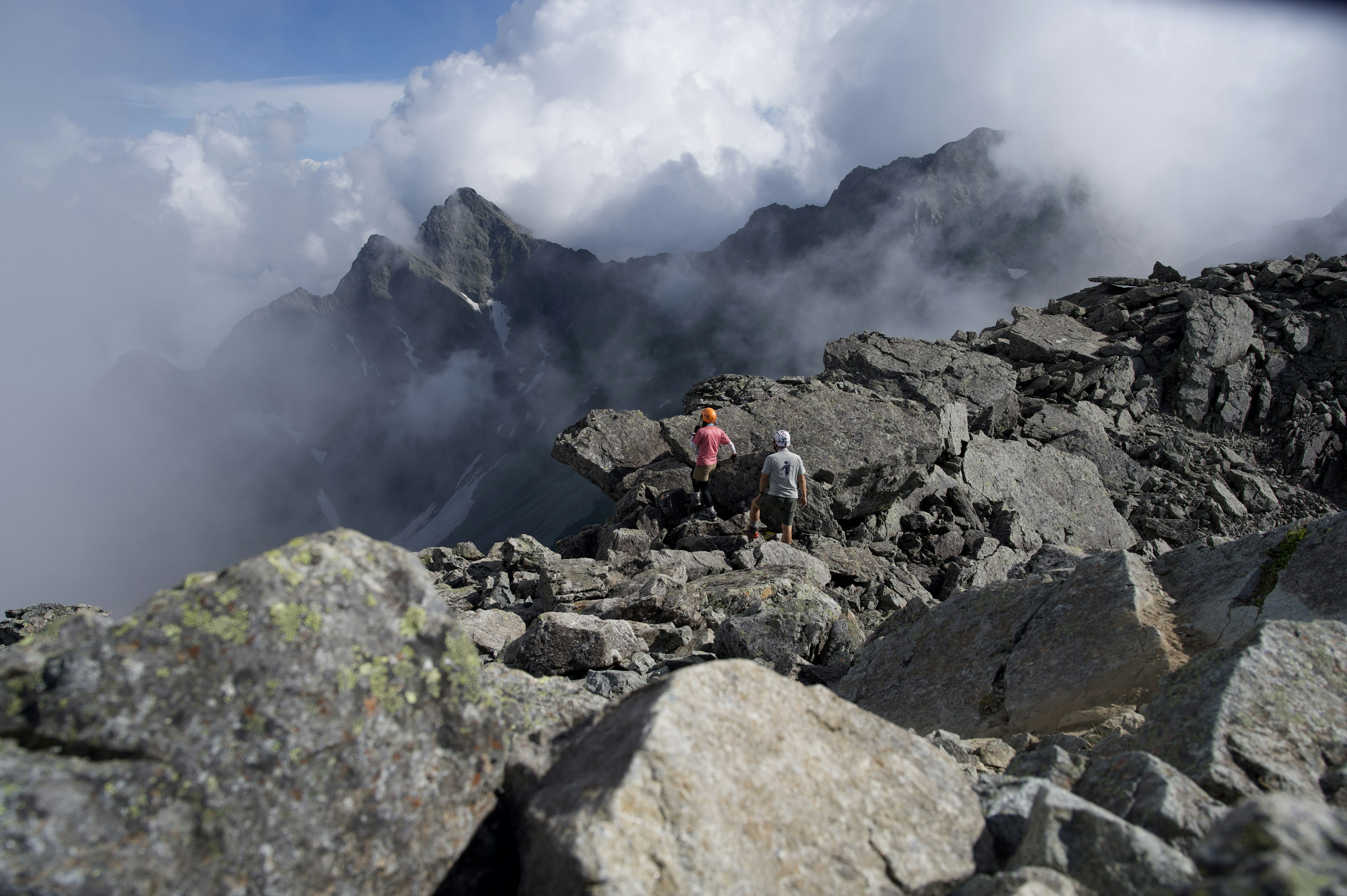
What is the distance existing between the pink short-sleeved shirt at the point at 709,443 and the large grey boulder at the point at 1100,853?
48.6 feet

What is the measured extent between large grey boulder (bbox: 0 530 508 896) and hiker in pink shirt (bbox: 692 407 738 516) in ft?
48.6

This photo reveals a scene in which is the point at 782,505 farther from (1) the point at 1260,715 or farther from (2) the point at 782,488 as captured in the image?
(1) the point at 1260,715

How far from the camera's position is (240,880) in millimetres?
3002

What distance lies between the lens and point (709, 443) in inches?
728

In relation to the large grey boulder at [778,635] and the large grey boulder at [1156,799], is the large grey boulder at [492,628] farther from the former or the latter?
the large grey boulder at [1156,799]

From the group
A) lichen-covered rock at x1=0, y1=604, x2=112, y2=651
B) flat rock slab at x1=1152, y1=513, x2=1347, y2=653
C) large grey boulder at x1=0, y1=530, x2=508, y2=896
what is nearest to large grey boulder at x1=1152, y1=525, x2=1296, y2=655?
flat rock slab at x1=1152, y1=513, x2=1347, y2=653

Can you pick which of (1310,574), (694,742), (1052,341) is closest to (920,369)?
(1052,341)

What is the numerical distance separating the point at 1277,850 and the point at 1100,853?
4.16 ft

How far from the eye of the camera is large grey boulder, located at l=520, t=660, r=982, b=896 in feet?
10.2

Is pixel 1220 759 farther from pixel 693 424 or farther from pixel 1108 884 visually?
pixel 693 424

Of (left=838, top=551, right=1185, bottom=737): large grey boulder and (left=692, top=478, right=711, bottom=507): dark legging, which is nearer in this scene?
(left=838, top=551, right=1185, bottom=737): large grey boulder

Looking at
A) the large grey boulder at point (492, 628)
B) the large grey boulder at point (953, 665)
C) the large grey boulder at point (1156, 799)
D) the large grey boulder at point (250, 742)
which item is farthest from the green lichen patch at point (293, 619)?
the large grey boulder at point (492, 628)

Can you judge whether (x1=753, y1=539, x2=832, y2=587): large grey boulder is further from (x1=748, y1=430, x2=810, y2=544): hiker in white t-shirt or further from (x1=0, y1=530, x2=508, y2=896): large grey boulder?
(x1=0, y1=530, x2=508, y2=896): large grey boulder

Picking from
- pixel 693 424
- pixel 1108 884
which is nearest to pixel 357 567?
pixel 1108 884
